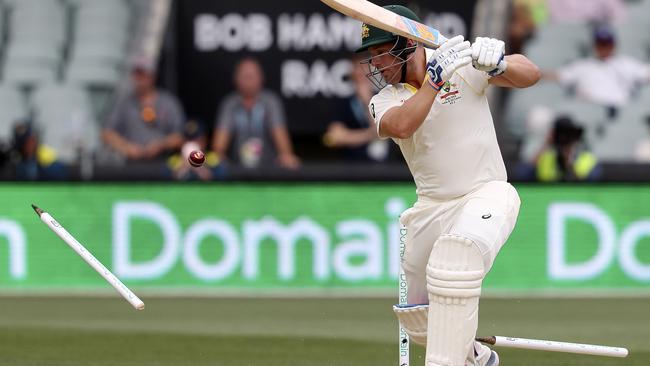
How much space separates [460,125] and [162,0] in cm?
798

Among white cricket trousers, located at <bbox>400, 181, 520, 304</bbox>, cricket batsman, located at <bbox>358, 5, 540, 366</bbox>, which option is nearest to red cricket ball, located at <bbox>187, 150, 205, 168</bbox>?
cricket batsman, located at <bbox>358, 5, 540, 366</bbox>

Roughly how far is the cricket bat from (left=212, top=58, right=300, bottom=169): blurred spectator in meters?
5.97

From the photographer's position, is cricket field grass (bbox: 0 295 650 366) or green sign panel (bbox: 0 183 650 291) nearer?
cricket field grass (bbox: 0 295 650 366)

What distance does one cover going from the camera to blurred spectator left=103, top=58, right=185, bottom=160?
39.2 feet

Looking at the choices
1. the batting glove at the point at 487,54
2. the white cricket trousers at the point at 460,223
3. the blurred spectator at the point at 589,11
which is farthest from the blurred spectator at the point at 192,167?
the batting glove at the point at 487,54

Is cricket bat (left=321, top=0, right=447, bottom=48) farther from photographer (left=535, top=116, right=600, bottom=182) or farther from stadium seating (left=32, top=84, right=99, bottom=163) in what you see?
stadium seating (left=32, top=84, right=99, bottom=163)

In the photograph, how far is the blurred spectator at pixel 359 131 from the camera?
11.9m

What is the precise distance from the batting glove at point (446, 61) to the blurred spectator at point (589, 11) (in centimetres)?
807

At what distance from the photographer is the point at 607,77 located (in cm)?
1255

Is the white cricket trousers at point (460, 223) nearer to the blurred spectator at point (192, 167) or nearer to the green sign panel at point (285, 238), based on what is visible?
the green sign panel at point (285, 238)

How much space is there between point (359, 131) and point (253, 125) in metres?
0.91

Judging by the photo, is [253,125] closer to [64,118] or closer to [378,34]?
[64,118]

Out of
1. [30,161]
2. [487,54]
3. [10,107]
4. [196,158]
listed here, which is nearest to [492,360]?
[487,54]

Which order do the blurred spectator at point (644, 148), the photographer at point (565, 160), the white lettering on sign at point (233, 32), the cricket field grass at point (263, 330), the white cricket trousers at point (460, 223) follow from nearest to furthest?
the white cricket trousers at point (460, 223)
the cricket field grass at point (263, 330)
the photographer at point (565, 160)
the blurred spectator at point (644, 148)
the white lettering on sign at point (233, 32)
